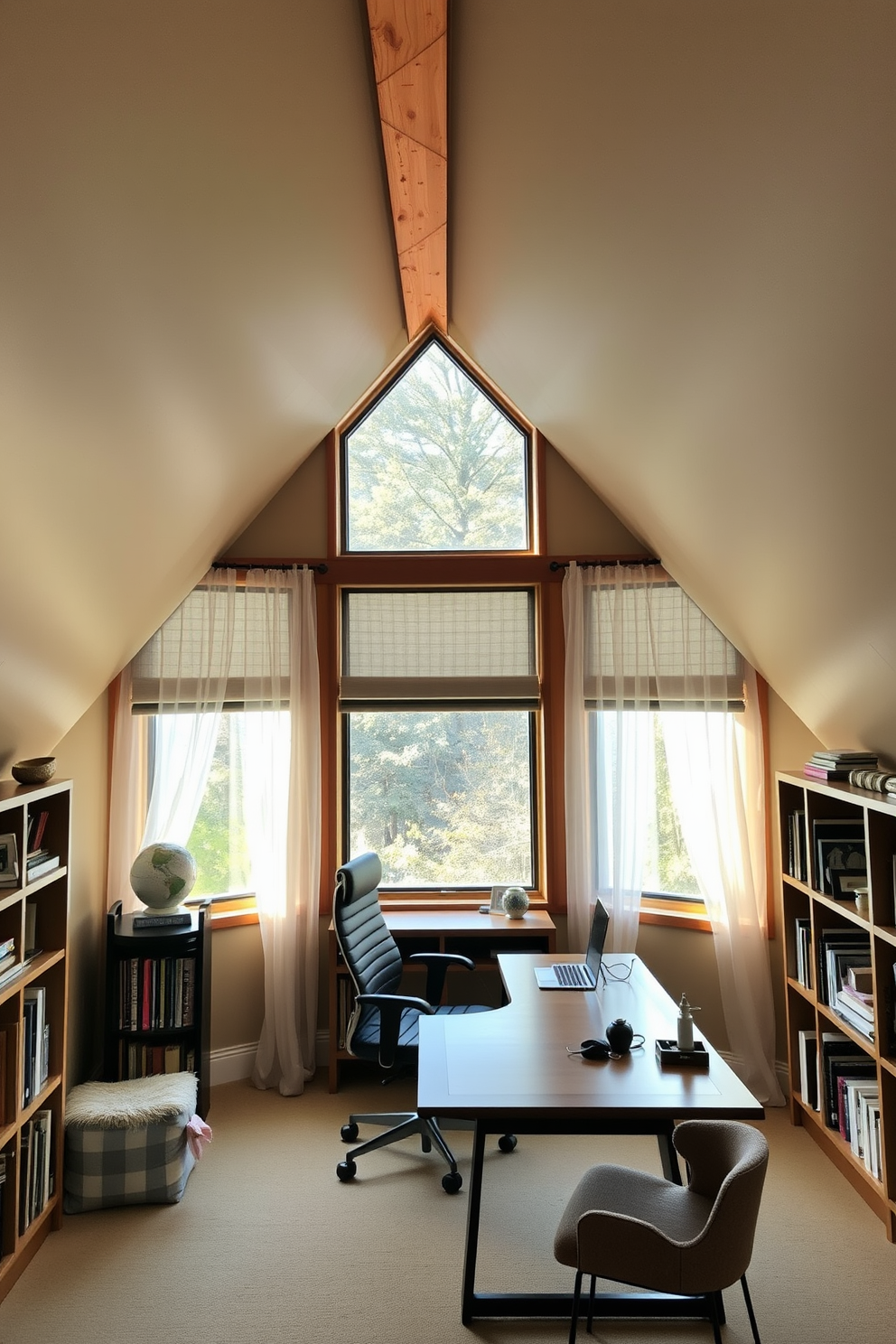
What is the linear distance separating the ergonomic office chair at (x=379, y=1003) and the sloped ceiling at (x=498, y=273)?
150 cm

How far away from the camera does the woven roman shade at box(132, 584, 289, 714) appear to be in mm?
4879

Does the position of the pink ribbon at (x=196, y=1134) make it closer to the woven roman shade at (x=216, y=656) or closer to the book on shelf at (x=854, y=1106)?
the woven roman shade at (x=216, y=656)

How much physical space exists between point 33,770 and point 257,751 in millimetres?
1534

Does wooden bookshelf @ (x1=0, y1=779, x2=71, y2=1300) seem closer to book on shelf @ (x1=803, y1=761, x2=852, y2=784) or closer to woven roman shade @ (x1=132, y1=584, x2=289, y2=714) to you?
woven roman shade @ (x1=132, y1=584, x2=289, y2=714)

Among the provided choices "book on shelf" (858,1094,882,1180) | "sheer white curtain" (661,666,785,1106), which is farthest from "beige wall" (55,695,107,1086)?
"book on shelf" (858,1094,882,1180)

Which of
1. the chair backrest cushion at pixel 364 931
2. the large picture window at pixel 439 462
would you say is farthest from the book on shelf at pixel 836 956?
the large picture window at pixel 439 462

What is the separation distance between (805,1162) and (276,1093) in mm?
2509

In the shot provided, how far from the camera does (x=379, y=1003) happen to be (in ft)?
12.4

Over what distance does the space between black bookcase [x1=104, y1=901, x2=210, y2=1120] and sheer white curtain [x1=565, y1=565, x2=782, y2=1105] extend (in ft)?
6.41

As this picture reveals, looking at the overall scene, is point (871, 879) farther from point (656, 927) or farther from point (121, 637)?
point (121, 637)

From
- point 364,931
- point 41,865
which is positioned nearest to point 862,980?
point 364,931

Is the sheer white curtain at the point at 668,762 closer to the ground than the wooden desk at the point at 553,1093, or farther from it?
farther from it

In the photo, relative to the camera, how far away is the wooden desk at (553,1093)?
267cm

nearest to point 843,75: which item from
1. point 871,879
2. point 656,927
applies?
point 871,879
